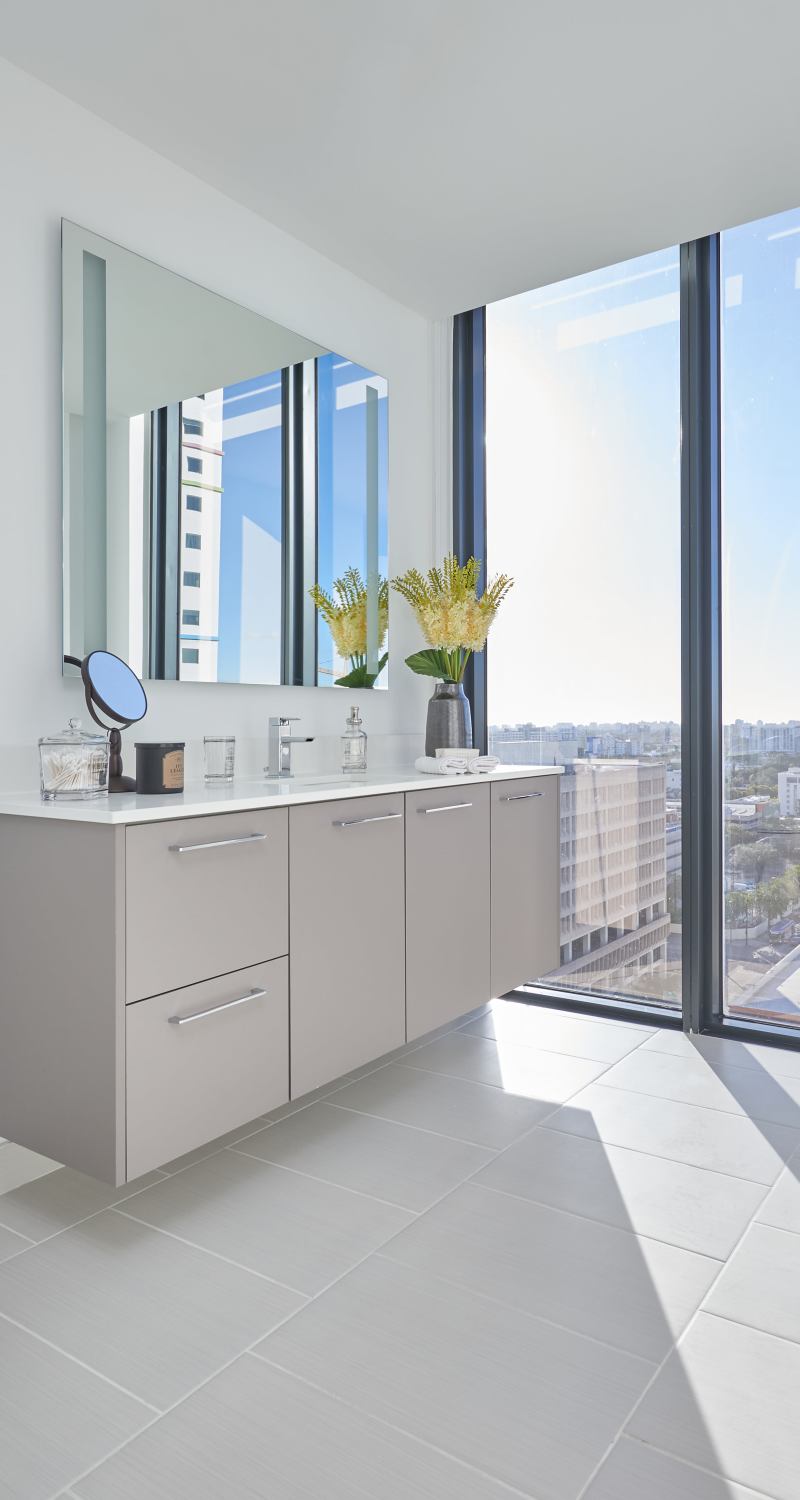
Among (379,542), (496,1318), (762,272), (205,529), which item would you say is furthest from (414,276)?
(496,1318)

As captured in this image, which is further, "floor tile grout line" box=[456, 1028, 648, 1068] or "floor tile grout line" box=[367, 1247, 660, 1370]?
"floor tile grout line" box=[456, 1028, 648, 1068]

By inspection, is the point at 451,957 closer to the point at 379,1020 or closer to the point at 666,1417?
the point at 379,1020

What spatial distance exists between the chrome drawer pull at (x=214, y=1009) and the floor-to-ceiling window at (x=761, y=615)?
1.67m

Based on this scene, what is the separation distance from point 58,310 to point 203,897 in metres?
1.38

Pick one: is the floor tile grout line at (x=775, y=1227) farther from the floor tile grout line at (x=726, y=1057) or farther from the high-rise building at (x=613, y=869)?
the high-rise building at (x=613, y=869)

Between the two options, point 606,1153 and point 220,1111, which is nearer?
point 220,1111

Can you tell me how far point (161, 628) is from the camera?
236 cm

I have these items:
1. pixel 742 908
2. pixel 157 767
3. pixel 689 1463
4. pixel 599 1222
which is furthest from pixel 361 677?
pixel 689 1463

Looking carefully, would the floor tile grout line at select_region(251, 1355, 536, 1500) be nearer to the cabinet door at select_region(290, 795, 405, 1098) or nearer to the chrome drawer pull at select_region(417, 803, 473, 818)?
the cabinet door at select_region(290, 795, 405, 1098)

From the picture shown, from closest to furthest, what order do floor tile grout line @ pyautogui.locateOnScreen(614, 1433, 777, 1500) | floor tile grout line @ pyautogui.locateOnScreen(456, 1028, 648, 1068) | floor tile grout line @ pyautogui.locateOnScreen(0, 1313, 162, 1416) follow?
1. floor tile grout line @ pyautogui.locateOnScreen(614, 1433, 777, 1500)
2. floor tile grout line @ pyautogui.locateOnScreen(0, 1313, 162, 1416)
3. floor tile grout line @ pyautogui.locateOnScreen(456, 1028, 648, 1068)

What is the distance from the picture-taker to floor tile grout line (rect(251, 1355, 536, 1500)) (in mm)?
1196

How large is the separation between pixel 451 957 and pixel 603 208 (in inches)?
85.1

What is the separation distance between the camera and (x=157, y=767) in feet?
6.56

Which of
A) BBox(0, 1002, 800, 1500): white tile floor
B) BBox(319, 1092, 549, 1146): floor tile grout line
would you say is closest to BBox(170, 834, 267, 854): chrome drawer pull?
BBox(0, 1002, 800, 1500): white tile floor
